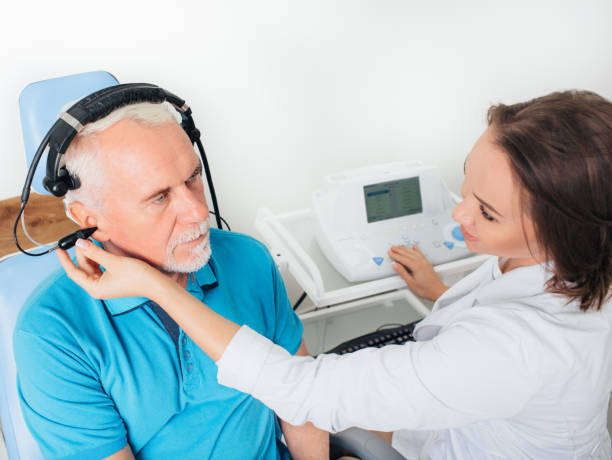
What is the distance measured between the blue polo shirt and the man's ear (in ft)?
0.34

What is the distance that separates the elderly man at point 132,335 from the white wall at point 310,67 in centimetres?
69

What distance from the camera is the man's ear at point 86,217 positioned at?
90 centimetres

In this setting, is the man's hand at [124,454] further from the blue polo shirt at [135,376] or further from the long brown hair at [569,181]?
the long brown hair at [569,181]

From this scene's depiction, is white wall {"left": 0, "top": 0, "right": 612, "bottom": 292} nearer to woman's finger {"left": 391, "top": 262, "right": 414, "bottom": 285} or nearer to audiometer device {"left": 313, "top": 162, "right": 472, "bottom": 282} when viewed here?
audiometer device {"left": 313, "top": 162, "right": 472, "bottom": 282}

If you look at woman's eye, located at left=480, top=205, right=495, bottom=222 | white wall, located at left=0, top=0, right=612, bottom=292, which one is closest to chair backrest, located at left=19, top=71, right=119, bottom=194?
white wall, located at left=0, top=0, right=612, bottom=292

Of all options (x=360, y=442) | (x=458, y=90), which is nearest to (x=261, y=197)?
(x=458, y=90)

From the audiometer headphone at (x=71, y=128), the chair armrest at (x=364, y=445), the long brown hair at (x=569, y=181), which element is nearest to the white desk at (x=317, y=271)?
the chair armrest at (x=364, y=445)

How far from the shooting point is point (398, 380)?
0.83 m

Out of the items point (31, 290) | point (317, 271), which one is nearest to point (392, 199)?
point (317, 271)

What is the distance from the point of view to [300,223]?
1.73 metres

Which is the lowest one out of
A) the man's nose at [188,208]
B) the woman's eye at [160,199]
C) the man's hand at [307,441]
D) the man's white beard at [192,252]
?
the man's hand at [307,441]

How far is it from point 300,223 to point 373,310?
0.70 meters

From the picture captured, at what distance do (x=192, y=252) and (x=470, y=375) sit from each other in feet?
1.76

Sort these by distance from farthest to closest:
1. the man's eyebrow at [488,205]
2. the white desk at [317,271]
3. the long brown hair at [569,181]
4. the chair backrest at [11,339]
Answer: the white desk at [317,271] → the chair backrest at [11,339] → the man's eyebrow at [488,205] → the long brown hair at [569,181]
